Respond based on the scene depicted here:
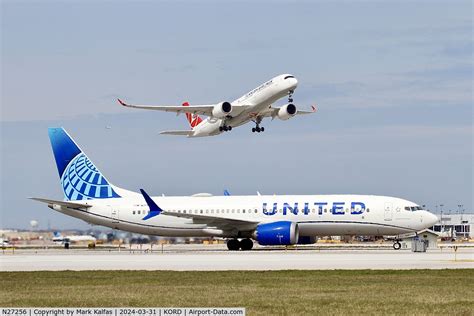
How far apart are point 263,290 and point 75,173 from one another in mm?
42063

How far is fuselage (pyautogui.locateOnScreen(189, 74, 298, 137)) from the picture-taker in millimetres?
55812

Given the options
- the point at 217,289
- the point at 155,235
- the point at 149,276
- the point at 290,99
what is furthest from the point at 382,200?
the point at 217,289

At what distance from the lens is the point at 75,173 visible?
66188mm

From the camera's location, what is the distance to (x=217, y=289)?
26.7 meters

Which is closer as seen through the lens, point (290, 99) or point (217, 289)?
point (217, 289)

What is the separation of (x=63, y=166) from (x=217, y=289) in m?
42.4

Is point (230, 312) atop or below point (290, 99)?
below

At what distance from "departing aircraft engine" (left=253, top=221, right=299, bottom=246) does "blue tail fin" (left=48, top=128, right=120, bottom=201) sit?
1298cm

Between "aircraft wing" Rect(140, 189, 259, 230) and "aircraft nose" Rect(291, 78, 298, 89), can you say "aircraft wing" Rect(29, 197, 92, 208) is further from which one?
"aircraft nose" Rect(291, 78, 298, 89)

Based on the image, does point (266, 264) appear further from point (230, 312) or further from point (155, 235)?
point (155, 235)

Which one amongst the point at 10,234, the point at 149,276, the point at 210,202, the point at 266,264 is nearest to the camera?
the point at 149,276

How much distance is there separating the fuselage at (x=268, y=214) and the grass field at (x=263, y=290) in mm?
25189

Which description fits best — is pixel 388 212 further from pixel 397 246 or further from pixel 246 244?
pixel 246 244

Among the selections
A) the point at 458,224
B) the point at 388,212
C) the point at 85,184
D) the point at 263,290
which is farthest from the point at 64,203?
the point at 458,224
